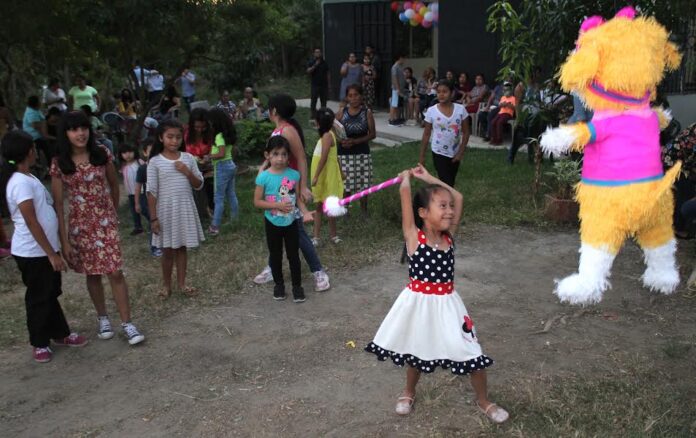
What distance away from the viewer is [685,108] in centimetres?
1025

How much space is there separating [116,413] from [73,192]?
1435 mm

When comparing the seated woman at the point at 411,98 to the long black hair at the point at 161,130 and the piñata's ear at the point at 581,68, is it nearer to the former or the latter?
the long black hair at the point at 161,130

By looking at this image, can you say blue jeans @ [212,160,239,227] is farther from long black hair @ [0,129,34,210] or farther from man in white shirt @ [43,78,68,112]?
man in white shirt @ [43,78,68,112]

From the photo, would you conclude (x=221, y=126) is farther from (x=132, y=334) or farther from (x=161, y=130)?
(x=132, y=334)

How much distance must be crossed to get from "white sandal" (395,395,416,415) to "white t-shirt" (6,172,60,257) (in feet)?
7.58

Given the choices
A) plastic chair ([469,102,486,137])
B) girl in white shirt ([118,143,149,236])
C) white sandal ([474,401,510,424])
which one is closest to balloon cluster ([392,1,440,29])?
plastic chair ([469,102,486,137])

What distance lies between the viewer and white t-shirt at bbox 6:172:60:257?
3.84m

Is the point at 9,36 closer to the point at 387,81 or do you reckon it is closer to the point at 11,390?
the point at 11,390

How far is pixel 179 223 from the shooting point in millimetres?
4816

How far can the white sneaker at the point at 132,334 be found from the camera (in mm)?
4219

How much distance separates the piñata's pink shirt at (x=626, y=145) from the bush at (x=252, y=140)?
8.53 metres

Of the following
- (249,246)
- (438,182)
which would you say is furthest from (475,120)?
(438,182)

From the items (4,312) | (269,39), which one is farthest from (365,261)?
(269,39)

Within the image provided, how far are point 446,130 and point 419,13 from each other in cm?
946
